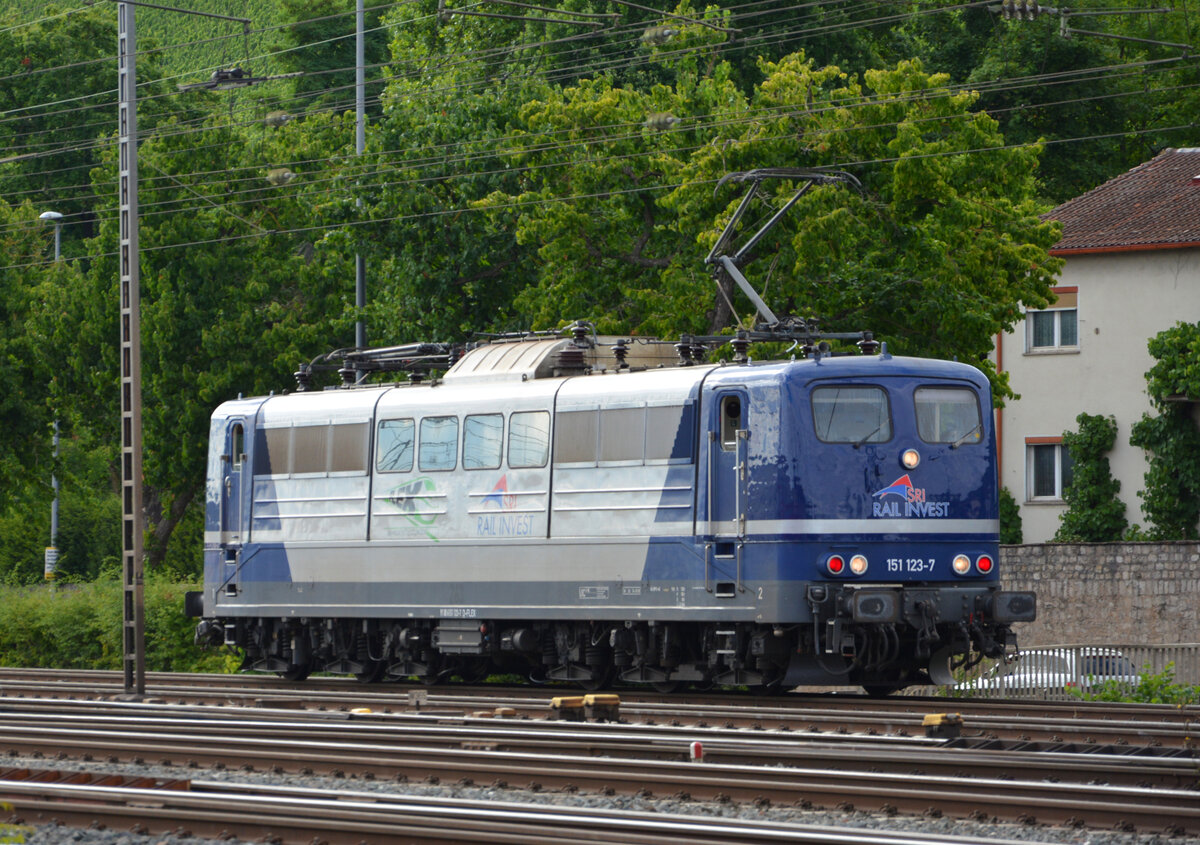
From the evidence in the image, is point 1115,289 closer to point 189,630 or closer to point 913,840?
point 189,630

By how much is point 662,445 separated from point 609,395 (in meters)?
0.93

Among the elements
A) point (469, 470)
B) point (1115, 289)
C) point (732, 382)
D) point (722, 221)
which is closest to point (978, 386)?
point (732, 382)

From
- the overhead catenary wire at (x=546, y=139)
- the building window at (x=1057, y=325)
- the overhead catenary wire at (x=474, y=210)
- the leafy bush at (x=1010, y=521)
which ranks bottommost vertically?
the leafy bush at (x=1010, y=521)

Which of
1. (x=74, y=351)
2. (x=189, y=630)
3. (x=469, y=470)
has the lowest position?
(x=189, y=630)

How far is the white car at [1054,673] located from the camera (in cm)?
2258

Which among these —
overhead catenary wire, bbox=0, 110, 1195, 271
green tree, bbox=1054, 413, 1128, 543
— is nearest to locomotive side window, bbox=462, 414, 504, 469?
overhead catenary wire, bbox=0, 110, 1195, 271

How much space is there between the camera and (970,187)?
29219mm

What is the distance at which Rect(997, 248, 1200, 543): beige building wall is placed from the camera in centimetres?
4041

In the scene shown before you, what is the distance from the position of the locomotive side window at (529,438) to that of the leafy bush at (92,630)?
1014cm

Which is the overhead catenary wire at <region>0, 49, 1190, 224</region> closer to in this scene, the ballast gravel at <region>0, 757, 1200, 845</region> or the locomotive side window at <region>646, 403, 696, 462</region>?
the locomotive side window at <region>646, 403, 696, 462</region>

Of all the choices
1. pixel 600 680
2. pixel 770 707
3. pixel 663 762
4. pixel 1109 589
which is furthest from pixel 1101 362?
pixel 663 762

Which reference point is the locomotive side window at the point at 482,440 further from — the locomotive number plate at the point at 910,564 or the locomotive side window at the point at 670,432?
the locomotive number plate at the point at 910,564

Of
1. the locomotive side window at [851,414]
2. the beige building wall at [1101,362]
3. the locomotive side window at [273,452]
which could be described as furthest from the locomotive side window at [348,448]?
the beige building wall at [1101,362]

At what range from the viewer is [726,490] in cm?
1861
